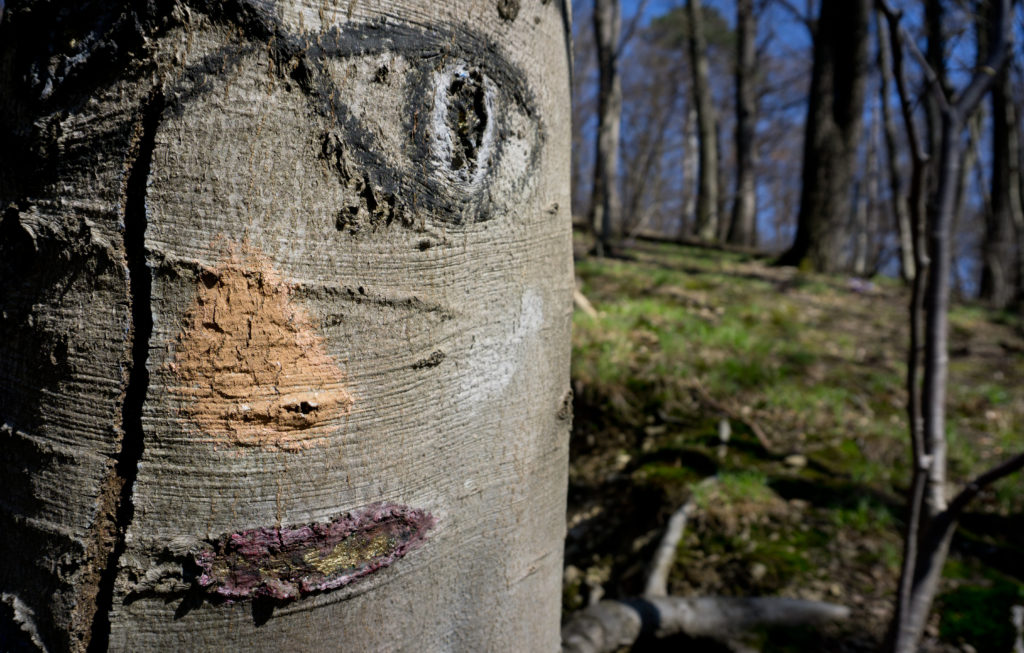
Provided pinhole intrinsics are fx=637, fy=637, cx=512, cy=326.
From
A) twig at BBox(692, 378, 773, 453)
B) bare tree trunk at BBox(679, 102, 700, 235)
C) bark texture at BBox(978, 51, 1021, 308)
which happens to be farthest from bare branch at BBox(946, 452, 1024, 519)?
bare tree trunk at BBox(679, 102, 700, 235)

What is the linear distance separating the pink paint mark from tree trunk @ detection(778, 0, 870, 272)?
29.1 feet

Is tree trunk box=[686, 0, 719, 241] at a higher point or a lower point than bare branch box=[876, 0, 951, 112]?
higher

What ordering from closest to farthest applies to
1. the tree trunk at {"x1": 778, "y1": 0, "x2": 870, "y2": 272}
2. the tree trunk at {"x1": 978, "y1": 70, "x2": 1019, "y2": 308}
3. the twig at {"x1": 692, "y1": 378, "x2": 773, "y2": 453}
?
the twig at {"x1": 692, "y1": 378, "x2": 773, "y2": 453}
the tree trunk at {"x1": 778, "y1": 0, "x2": 870, "y2": 272}
the tree trunk at {"x1": 978, "y1": 70, "x2": 1019, "y2": 308}

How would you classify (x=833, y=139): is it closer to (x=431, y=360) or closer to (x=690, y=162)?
(x=431, y=360)

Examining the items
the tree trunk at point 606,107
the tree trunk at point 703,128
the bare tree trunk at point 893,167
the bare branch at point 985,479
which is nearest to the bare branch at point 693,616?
the bare branch at point 985,479

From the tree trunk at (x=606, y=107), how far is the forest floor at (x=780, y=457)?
2.28m

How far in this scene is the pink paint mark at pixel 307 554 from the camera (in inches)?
24.6

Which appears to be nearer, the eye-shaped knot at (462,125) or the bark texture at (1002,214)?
the eye-shaped knot at (462,125)

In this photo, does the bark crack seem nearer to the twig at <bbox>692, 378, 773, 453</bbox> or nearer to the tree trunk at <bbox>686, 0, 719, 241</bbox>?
the twig at <bbox>692, 378, 773, 453</bbox>

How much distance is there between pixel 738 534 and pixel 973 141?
14.6m

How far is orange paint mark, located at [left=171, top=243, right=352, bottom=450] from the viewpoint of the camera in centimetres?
61

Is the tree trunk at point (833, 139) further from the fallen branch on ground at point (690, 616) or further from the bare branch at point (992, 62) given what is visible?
the bare branch at point (992, 62)

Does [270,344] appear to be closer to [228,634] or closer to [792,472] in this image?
[228,634]

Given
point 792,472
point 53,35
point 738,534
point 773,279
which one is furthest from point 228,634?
point 773,279
